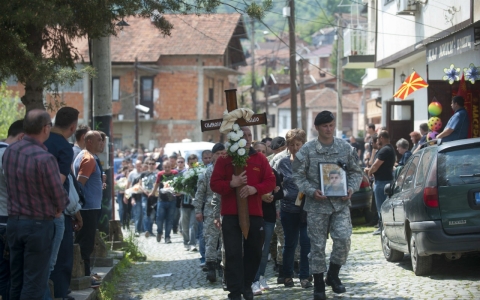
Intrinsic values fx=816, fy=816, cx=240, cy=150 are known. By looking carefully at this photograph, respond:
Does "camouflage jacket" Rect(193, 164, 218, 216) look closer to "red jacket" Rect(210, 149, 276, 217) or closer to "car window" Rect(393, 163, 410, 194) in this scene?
"car window" Rect(393, 163, 410, 194)

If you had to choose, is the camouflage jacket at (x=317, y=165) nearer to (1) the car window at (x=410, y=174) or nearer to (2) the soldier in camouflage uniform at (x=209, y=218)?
(1) the car window at (x=410, y=174)

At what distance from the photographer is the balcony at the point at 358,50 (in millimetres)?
29484

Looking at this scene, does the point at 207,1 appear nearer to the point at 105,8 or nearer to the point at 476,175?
the point at 105,8

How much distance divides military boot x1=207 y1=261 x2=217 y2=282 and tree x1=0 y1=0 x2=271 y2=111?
341 cm

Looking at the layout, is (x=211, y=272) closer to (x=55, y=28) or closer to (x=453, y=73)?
(x=55, y=28)

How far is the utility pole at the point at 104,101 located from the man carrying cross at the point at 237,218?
18.6 ft

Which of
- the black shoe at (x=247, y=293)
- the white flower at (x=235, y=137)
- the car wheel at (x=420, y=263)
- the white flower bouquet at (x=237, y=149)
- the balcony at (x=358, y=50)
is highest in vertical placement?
the balcony at (x=358, y=50)

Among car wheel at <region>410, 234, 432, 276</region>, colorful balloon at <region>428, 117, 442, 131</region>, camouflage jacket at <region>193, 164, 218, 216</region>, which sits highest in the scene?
colorful balloon at <region>428, 117, 442, 131</region>

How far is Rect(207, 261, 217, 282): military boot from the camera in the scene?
39.0 feet

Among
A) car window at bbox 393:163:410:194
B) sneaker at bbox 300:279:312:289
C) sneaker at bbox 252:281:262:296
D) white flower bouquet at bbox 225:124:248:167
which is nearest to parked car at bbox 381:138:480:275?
car window at bbox 393:163:410:194

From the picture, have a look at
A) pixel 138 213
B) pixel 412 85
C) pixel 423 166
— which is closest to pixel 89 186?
pixel 423 166

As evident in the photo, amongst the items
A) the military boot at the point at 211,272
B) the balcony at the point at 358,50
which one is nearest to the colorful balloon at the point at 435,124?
the military boot at the point at 211,272

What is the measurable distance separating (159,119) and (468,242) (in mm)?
47569

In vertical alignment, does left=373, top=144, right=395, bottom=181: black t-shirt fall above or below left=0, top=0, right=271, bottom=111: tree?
below
